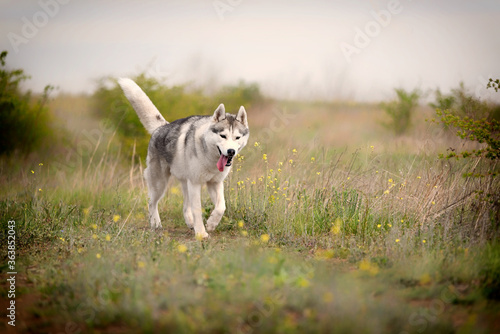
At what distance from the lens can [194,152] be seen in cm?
600

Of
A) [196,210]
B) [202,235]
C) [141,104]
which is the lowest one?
[202,235]

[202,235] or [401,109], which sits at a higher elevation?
[401,109]

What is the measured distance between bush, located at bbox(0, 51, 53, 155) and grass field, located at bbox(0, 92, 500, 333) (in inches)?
70.7

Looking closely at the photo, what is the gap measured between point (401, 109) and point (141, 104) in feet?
31.8

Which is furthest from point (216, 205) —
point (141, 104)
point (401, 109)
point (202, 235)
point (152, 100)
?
point (401, 109)

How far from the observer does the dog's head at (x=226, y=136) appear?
17.8 feet

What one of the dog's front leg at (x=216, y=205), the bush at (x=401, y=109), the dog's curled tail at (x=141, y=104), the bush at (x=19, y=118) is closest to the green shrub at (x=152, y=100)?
the bush at (x=19, y=118)

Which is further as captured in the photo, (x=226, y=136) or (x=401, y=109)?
(x=401, y=109)

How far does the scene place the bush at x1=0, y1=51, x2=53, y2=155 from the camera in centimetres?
970

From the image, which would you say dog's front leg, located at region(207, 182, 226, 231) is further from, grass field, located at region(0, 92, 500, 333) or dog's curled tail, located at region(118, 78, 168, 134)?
dog's curled tail, located at region(118, 78, 168, 134)

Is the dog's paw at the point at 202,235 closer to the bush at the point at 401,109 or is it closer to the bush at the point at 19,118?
the bush at the point at 19,118

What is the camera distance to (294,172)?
6.87 m

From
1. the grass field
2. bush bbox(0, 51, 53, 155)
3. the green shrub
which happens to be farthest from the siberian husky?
bush bbox(0, 51, 53, 155)

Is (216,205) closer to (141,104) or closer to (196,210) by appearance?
(196,210)
